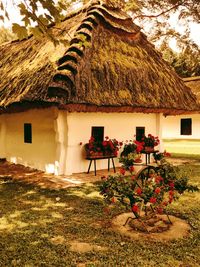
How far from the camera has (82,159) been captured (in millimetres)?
10102

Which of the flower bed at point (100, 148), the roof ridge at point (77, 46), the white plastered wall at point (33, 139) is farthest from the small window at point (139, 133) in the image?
the roof ridge at point (77, 46)

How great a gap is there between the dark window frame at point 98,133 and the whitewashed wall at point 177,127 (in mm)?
16213

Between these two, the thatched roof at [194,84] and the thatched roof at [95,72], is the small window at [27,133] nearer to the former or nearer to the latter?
the thatched roof at [95,72]

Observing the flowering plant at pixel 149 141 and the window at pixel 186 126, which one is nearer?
the flowering plant at pixel 149 141

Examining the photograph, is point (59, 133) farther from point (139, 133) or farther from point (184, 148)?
point (184, 148)

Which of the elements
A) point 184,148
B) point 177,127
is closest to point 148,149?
point 184,148

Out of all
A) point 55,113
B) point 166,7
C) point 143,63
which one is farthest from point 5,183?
point 166,7

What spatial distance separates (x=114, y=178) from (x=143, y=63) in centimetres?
784

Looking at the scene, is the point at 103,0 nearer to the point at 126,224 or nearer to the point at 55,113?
the point at 55,113

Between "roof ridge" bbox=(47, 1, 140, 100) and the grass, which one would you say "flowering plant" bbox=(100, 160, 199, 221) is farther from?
"roof ridge" bbox=(47, 1, 140, 100)

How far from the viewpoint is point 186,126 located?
85.4 ft

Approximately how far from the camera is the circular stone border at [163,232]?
484 centimetres

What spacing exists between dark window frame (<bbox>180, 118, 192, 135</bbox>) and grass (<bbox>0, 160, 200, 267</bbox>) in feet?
62.7

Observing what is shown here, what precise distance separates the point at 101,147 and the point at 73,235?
5.32m
